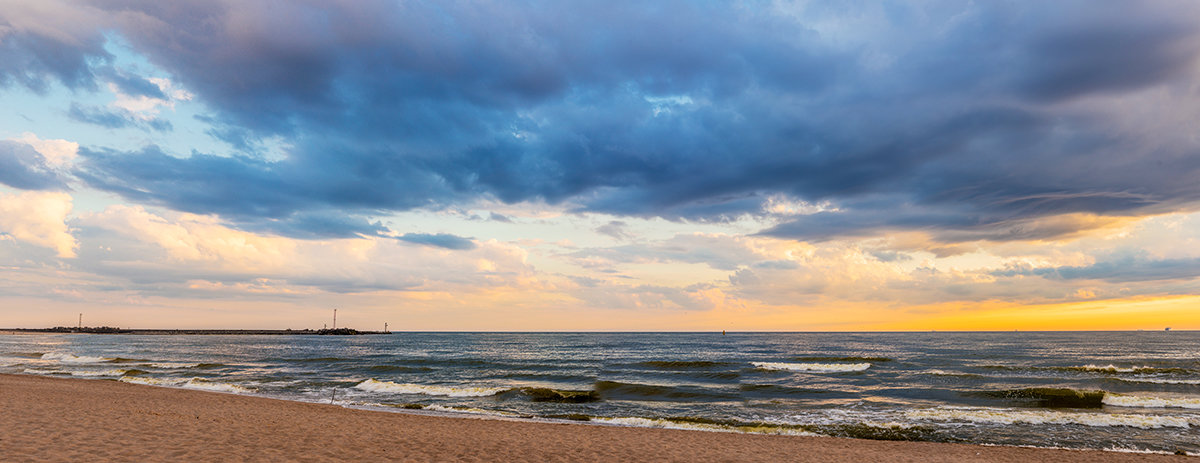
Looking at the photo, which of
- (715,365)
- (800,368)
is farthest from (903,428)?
(715,365)

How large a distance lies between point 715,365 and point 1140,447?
118 feet

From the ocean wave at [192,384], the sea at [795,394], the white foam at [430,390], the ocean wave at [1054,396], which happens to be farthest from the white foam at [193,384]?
the ocean wave at [1054,396]

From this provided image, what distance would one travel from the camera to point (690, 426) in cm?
2111

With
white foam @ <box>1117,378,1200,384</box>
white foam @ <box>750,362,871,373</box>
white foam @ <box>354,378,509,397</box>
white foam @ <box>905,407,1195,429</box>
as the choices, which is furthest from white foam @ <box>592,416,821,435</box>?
white foam @ <box>1117,378,1200,384</box>

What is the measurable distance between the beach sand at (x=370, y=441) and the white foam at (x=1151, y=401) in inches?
530

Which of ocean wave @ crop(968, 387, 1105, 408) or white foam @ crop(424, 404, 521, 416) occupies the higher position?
white foam @ crop(424, 404, 521, 416)

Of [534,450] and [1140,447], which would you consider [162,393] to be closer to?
[534,450]

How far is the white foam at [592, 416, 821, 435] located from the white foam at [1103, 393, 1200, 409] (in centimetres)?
1886

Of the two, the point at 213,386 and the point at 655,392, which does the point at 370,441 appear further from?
the point at 213,386

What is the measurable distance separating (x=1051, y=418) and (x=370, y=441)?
82.6 feet

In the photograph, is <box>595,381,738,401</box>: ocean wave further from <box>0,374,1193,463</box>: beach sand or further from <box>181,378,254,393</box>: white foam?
<box>181,378,254,393</box>: white foam

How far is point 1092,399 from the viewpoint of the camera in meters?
27.5

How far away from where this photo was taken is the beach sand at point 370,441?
1267cm

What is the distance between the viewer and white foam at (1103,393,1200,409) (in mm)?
25734
